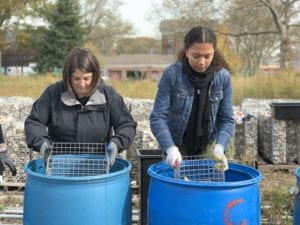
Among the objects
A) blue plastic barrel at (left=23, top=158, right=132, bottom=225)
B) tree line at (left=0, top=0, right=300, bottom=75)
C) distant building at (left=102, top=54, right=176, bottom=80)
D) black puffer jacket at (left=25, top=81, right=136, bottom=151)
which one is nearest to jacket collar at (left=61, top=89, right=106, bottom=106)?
black puffer jacket at (left=25, top=81, right=136, bottom=151)

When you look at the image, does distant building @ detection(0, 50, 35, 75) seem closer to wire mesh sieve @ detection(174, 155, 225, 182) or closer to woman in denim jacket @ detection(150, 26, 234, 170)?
woman in denim jacket @ detection(150, 26, 234, 170)

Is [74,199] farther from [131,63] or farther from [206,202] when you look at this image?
[131,63]

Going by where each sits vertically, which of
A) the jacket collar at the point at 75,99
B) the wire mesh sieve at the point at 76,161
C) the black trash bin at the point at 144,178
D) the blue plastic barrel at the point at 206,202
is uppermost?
the jacket collar at the point at 75,99

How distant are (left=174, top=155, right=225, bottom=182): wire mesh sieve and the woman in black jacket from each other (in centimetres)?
35

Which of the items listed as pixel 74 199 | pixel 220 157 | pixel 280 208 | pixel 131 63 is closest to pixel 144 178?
pixel 280 208

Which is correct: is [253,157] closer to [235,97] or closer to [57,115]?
[57,115]

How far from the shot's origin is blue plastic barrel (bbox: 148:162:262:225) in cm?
210

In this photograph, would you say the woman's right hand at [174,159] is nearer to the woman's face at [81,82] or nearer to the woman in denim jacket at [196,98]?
the woman in denim jacket at [196,98]

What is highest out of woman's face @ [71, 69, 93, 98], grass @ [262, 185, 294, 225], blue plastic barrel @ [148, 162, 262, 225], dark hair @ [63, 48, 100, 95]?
dark hair @ [63, 48, 100, 95]

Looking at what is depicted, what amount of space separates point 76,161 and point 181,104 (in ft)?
2.16

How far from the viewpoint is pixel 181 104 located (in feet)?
8.46

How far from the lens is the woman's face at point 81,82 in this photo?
8.11ft

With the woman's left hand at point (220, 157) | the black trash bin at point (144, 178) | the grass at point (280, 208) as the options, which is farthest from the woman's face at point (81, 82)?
the grass at point (280, 208)

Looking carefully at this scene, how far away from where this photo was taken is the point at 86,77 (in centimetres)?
248
